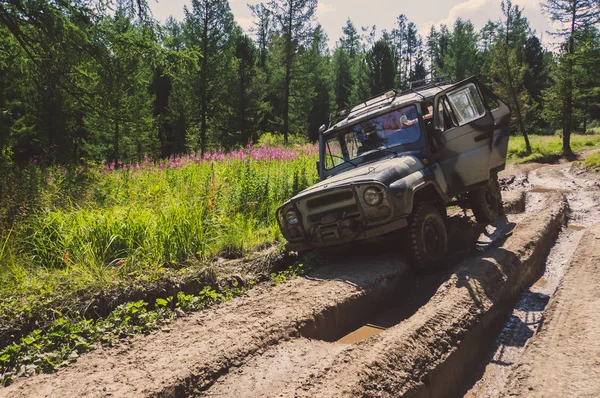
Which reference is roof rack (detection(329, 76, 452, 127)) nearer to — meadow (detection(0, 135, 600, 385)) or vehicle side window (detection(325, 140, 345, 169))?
vehicle side window (detection(325, 140, 345, 169))

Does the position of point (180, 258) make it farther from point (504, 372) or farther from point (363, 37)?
point (363, 37)

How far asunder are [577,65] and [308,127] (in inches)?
857

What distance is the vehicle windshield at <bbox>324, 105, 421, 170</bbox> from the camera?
579 centimetres

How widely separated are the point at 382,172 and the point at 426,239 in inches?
43.4

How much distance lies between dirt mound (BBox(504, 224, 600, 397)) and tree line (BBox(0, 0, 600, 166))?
3.92 m

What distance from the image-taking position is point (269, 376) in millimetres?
2822

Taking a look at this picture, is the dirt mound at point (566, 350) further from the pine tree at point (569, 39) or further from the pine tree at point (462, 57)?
the pine tree at point (462, 57)

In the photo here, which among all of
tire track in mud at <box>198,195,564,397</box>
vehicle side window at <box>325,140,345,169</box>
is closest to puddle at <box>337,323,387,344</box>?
tire track in mud at <box>198,195,564,397</box>

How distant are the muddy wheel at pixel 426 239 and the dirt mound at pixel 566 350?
4.51 ft

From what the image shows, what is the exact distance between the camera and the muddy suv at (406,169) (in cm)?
485

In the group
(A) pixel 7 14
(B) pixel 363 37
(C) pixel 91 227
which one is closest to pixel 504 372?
(C) pixel 91 227

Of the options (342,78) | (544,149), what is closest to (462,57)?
(342,78)

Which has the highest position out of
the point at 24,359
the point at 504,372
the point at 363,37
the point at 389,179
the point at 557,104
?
the point at 363,37

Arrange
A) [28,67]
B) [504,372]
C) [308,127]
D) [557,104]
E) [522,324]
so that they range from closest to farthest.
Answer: [504,372] < [522,324] < [28,67] < [557,104] < [308,127]
